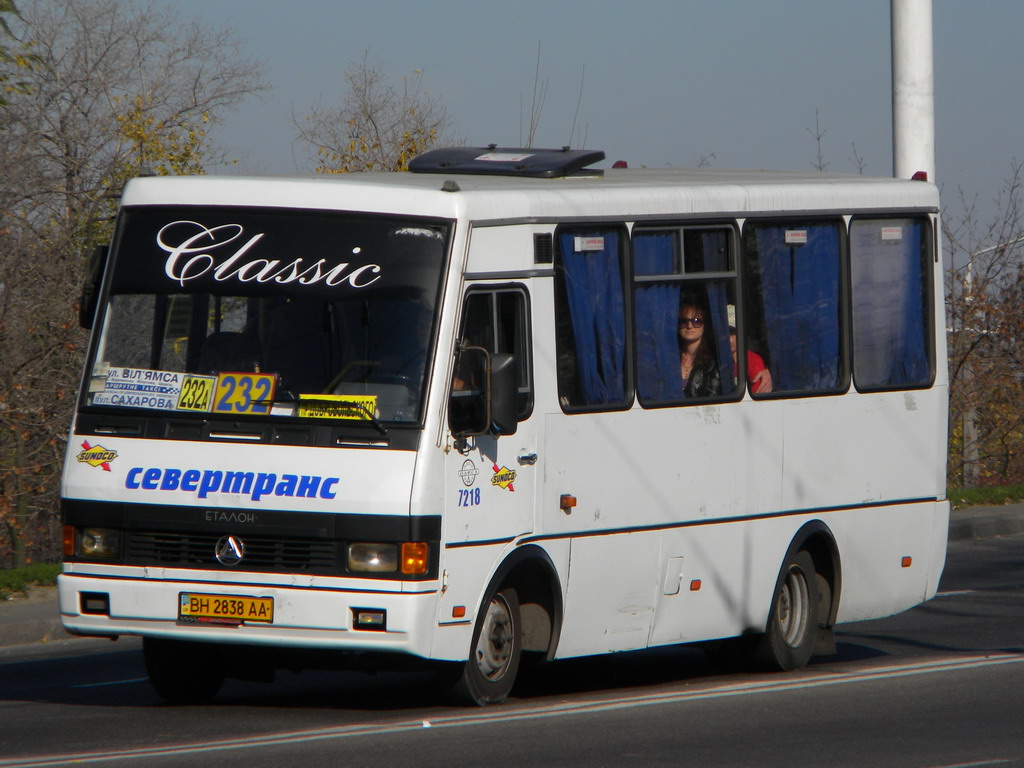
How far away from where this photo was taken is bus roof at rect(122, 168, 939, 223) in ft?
29.2

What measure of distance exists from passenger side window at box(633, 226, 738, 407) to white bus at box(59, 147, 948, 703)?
0.02 meters

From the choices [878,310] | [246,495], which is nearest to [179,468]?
[246,495]

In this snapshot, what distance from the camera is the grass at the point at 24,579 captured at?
46.7 ft

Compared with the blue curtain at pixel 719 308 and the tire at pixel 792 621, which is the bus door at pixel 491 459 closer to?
the blue curtain at pixel 719 308

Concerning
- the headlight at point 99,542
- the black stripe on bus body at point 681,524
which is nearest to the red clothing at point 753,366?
the black stripe on bus body at point 681,524

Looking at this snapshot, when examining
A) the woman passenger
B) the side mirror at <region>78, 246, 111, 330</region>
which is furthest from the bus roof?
the woman passenger

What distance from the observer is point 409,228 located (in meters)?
8.79

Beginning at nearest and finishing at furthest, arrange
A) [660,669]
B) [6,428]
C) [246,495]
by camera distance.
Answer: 1. [246,495]
2. [660,669]
3. [6,428]

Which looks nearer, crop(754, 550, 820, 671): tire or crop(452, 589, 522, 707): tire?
crop(452, 589, 522, 707): tire

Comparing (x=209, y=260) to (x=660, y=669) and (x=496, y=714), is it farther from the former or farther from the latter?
(x=660, y=669)

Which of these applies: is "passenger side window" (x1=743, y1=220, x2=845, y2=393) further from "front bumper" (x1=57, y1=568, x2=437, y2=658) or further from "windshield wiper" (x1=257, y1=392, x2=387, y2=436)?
"front bumper" (x1=57, y1=568, x2=437, y2=658)

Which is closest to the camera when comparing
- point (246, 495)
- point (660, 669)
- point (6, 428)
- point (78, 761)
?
point (78, 761)

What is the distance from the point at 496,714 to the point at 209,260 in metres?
2.61

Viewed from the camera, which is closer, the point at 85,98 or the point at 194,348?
the point at 194,348
